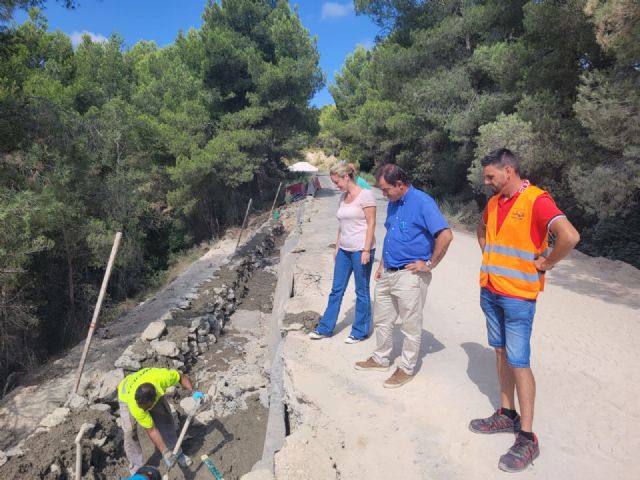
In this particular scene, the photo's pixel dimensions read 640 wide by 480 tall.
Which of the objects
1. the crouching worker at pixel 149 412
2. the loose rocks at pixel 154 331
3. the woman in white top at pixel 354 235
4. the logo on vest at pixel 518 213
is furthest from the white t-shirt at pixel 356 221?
the loose rocks at pixel 154 331

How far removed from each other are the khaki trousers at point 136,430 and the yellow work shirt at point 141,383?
9 cm

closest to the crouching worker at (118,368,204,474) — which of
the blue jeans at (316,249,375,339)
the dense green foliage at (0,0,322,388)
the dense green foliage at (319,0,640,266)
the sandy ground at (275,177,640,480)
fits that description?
the sandy ground at (275,177,640,480)

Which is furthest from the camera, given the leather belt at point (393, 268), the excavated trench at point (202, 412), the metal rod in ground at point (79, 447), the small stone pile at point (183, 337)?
the small stone pile at point (183, 337)

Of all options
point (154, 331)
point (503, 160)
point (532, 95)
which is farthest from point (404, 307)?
point (532, 95)

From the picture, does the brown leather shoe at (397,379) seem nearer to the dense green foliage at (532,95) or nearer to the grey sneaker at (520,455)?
the grey sneaker at (520,455)

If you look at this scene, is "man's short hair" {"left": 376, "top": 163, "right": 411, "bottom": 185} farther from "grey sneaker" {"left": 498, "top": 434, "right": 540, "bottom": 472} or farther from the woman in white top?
"grey sneaker" {"left": 498, "top": 434, "right": 540, "bottom": 472}

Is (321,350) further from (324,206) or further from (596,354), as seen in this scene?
(324,206)

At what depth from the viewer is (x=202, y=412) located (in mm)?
4965

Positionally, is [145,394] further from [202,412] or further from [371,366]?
[371,366]

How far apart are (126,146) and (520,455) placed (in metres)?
15.9

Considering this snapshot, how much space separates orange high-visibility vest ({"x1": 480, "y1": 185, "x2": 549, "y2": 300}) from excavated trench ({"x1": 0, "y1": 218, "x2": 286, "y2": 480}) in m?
3.17

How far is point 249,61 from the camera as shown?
18641mm

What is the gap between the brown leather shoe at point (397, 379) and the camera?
3.41 meters

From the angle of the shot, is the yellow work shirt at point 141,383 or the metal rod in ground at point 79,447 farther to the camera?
the yellow work shirt at point 141,383
